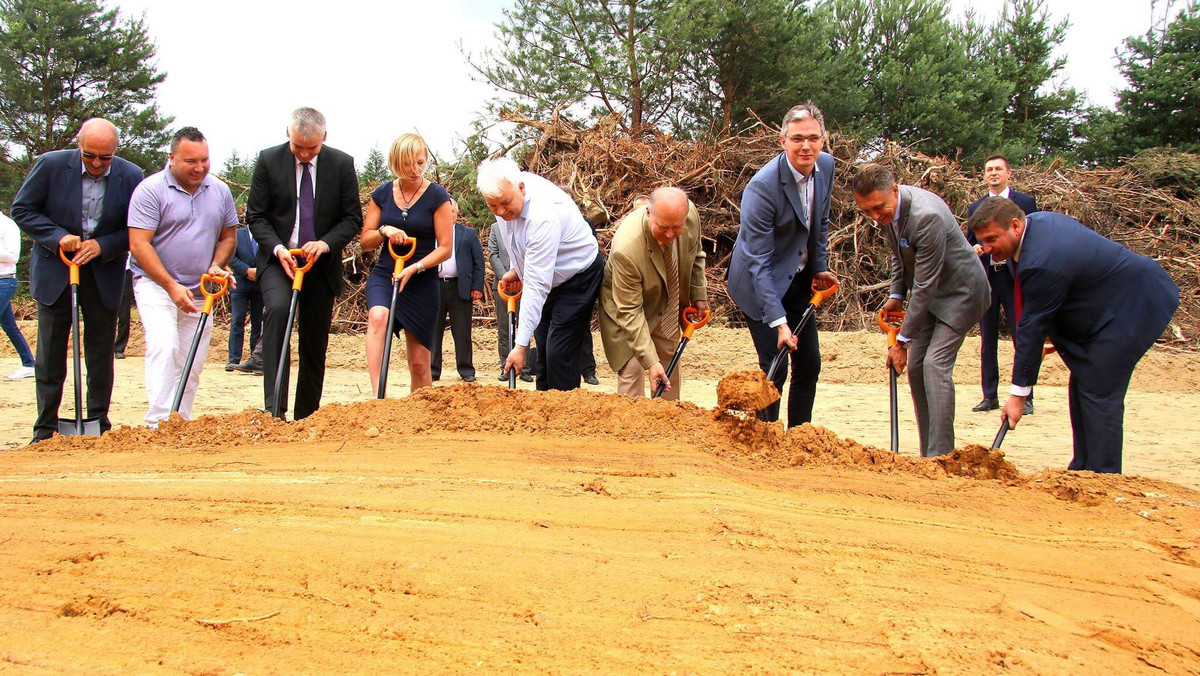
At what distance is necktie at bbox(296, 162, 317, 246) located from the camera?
518 centimetres

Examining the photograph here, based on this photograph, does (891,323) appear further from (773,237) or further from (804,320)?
(773,237)

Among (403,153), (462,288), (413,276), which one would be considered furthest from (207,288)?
(462,288)

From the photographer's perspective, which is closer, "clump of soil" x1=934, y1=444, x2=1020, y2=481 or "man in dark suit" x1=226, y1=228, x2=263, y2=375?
"clump of soil" x1=934, y1=444, x2=1020, y2=481

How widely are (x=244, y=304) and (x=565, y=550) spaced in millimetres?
7354

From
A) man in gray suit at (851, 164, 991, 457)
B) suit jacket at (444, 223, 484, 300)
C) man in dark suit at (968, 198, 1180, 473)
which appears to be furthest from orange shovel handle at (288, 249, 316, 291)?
man in dark suit at (968, 198, 1180, 473)

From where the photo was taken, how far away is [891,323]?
5734 millimetres

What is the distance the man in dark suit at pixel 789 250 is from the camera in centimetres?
488

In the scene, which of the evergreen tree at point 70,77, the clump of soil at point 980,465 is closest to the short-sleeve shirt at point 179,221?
the clump of soil at point 980,465

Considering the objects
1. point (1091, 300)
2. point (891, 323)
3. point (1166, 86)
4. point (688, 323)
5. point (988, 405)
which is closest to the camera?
point (1091, 300)

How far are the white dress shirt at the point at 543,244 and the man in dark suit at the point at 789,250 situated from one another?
3.06 feet

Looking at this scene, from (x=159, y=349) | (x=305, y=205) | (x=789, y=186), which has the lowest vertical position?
(x=159, y=349)

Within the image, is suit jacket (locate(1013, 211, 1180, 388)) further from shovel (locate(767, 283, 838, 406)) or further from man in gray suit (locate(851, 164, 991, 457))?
shovel (locate(767, 283, 838, 406))

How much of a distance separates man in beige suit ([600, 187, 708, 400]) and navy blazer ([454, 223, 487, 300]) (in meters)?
3.60

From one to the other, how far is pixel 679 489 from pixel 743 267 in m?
2.11
